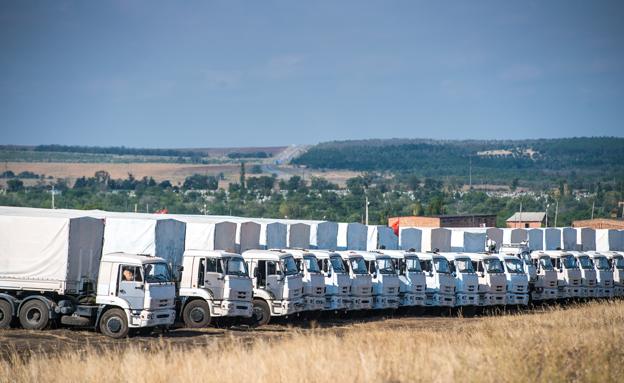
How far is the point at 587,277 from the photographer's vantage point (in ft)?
167

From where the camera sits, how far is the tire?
3117cm

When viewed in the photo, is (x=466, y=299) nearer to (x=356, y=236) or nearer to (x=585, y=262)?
(x=356, y=236)

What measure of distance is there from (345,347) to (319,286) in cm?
1488

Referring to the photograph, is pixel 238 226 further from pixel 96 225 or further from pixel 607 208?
pixel 607 208

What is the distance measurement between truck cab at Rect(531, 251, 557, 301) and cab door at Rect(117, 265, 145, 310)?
23746mm

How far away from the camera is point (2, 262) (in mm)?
32344

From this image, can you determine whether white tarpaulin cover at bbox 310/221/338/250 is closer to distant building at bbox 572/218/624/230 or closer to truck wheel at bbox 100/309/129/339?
truck wheel at bbox 100/309/129/339

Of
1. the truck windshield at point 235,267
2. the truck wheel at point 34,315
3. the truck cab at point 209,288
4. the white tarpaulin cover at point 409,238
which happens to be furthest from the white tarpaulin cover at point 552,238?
the truck wheel at point 34,315

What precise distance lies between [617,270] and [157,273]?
29.9 metres

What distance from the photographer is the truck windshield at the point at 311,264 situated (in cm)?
3841

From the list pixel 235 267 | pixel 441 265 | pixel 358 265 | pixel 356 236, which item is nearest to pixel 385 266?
pixel 358 265

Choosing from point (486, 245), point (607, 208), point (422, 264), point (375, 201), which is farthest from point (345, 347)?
point (375, 201)

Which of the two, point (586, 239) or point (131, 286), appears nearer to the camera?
point (131, 286)

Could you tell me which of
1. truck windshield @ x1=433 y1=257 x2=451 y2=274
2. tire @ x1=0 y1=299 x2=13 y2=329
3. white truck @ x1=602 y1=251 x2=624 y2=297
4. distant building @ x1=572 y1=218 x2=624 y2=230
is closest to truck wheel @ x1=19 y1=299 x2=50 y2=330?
tire @ x1=0 y1=299 x2=13 y2=329
